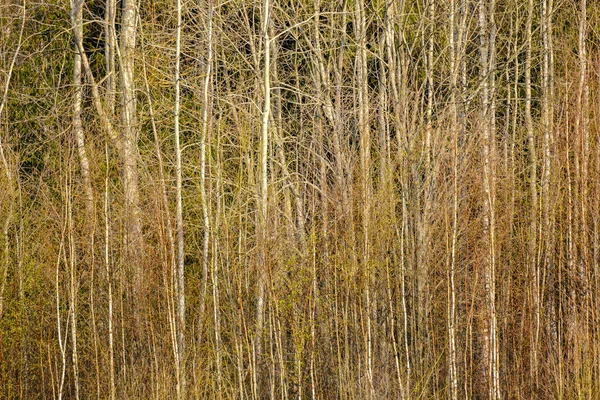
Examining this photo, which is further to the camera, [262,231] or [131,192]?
[131,192]

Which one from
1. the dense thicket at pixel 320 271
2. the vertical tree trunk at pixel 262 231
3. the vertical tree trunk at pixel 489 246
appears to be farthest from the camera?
the vertical tree trunk at pixel 489 246

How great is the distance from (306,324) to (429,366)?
1572 millimetres

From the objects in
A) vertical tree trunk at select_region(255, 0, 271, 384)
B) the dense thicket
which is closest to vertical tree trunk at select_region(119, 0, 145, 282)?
the dense thicket

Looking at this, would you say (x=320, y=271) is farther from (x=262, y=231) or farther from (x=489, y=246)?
(x=262, y=231)

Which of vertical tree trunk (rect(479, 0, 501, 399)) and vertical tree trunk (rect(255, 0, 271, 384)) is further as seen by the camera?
vertical tree trunk (rect(479, 0, 501, 399))

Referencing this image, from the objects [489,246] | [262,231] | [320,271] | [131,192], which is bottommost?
[320,271]

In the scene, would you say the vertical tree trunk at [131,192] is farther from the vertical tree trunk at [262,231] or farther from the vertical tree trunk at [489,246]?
the vertical tree trunk at [489,246]

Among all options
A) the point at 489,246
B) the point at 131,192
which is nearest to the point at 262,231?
the point at 489,246

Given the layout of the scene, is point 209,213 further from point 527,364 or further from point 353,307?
point 527,364

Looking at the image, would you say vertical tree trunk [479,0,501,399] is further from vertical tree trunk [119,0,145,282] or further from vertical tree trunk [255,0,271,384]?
vertical tree trunk [119,0,145,282]

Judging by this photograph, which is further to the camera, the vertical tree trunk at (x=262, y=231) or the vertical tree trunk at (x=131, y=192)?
the vertical tree trunk at (x=131, y=192)

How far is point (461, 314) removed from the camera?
11297 millimetres

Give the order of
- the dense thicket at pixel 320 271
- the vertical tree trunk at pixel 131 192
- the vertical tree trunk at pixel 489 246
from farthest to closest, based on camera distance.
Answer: the vertical tree trunk at pixel 131 192
the vertical tree trunk at pixel 489 246
the dense thicket at pixel 320 271

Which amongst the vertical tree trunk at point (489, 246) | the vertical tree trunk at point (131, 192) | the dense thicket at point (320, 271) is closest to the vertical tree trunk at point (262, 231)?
the dense thicket at point (320, 271)
